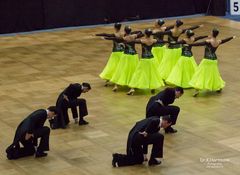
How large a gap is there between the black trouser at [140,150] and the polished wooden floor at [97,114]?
13 cm

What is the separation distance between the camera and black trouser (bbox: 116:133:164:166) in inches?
415

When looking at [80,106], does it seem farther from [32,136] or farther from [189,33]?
[189,33]

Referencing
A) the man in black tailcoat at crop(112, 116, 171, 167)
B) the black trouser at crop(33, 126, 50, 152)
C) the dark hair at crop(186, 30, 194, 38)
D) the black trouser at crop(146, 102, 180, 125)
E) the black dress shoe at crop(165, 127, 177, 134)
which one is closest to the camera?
the man in black tailcoat at crop(112, 116, 171, 167)

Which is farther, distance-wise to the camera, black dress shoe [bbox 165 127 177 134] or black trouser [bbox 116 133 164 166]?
black dress shoe [bbox 165 127 177 134]

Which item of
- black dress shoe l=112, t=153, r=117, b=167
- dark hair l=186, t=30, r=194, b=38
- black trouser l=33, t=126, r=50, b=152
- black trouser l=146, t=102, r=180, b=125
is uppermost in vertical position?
dark hair l=186, t=30, r=194, b=38

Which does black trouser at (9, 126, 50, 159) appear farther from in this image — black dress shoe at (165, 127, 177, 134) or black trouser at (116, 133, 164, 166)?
black dress shoe at (165, 127, 177, 134)

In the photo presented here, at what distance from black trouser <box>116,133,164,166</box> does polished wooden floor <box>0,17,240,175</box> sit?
0.13 meters

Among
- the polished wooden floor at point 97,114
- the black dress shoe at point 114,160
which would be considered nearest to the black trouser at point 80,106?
the polished wooden floor at point 97,114

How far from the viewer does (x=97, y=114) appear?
1368cm

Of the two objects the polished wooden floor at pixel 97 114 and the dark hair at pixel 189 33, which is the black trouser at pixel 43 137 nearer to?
the polished wooden floor at pixel 97 114

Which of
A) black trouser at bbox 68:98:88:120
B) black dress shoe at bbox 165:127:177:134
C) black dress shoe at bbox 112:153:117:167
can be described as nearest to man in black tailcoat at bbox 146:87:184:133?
black dress shoe at bbox 165:127:177:134

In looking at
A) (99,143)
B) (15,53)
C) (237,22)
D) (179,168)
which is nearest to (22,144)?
(99,143)

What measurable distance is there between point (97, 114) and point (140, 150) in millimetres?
3061

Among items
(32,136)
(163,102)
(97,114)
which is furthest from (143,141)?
(97,114)
